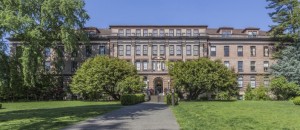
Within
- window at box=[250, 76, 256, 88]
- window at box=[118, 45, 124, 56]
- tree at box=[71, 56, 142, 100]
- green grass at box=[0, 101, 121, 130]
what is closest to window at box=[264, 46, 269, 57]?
window at box=[250, 76, 256, 88]

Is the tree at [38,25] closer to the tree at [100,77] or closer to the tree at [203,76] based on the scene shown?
the tree at [100,77]

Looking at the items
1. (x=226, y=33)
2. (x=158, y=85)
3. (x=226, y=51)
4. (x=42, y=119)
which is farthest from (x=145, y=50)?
(x=42, y=119)

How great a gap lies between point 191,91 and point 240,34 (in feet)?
64.0

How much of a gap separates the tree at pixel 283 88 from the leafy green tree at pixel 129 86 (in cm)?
2133

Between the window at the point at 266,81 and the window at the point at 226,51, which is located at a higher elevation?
the window at the point at 226,51

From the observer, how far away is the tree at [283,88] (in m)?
53.2

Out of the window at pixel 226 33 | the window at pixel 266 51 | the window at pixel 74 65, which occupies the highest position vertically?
the window at pixel 226 33

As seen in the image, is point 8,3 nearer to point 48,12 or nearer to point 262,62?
point 48,12

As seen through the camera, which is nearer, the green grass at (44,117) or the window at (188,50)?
the green grass at (44,117)

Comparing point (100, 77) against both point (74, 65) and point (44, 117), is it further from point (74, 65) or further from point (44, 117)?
point (44, 117)

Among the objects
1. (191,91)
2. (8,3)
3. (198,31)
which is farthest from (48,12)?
(198,31)

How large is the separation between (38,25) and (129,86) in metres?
25.7

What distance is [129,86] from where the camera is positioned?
49.2 meters

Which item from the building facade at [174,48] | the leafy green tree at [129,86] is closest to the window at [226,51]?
the building facade at [174,48]
